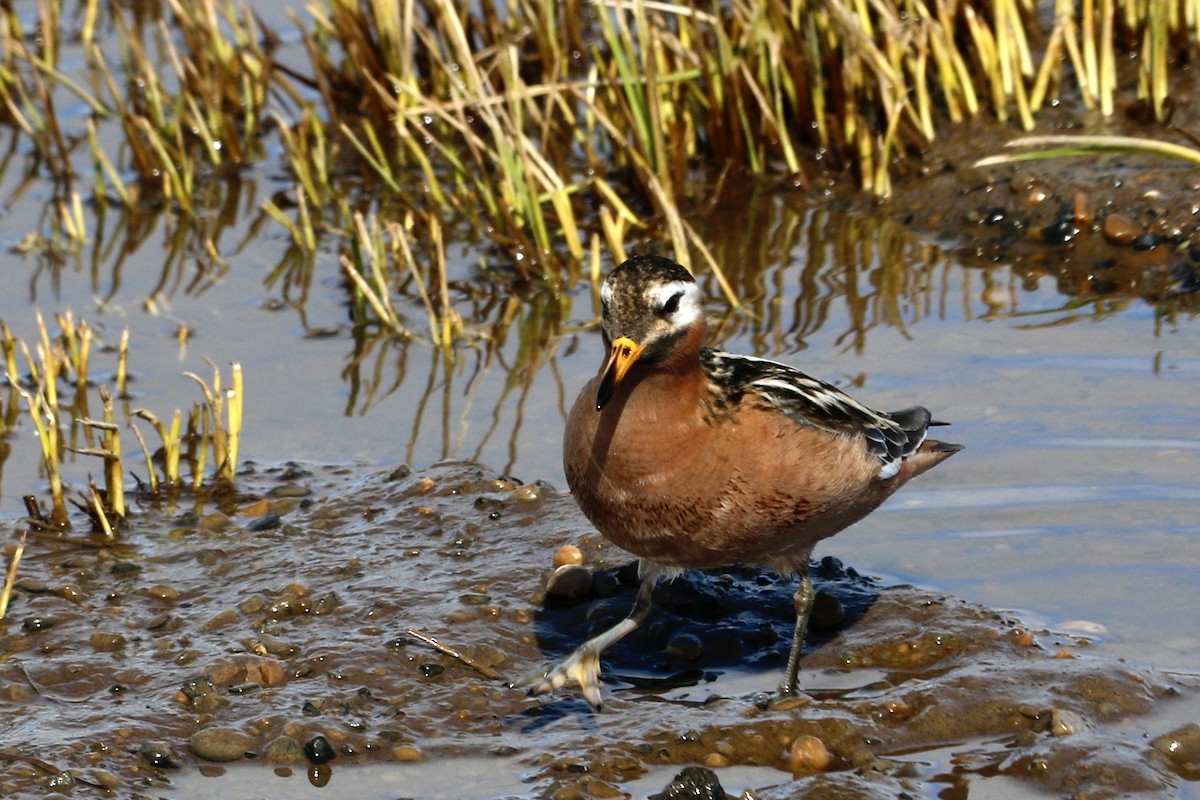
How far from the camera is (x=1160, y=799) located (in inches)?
192

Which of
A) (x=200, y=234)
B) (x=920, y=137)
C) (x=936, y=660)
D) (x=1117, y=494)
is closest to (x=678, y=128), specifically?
(x=920, y=137)

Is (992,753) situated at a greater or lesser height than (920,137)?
lesser

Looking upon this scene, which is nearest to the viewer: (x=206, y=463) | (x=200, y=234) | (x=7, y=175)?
(x=206, y=463)

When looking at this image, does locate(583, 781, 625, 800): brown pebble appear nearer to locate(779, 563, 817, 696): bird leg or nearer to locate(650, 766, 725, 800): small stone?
locate(650, 766, 725, 800): small stone

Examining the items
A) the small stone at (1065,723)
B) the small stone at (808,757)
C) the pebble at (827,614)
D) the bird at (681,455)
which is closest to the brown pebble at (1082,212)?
the pebble at (827,614)

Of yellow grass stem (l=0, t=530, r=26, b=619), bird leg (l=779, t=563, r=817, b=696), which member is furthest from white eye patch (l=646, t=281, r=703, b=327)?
yellow grass stem (l=0, t=530, r=26, b=619)

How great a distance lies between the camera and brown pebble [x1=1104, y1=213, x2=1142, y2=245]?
858cm

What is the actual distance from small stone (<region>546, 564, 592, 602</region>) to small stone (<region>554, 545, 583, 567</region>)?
0.17m

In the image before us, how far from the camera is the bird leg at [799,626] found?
559 cm

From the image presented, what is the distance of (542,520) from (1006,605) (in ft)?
6.40

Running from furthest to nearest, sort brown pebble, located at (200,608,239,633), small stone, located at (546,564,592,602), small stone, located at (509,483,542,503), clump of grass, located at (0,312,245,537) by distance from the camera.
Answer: small stone, located at (509,483,542,503)
clump of grass, located at (0,312,245,537)
small stone, located at (546,564,592,602)
brown pebble, located at (200,608,239,633)

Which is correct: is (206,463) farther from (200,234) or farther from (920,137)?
(920,137)

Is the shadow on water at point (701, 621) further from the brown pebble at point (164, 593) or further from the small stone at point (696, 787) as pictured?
the brown pebble at point (164, 593)

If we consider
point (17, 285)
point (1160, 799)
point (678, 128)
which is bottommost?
point (1160, 799)
